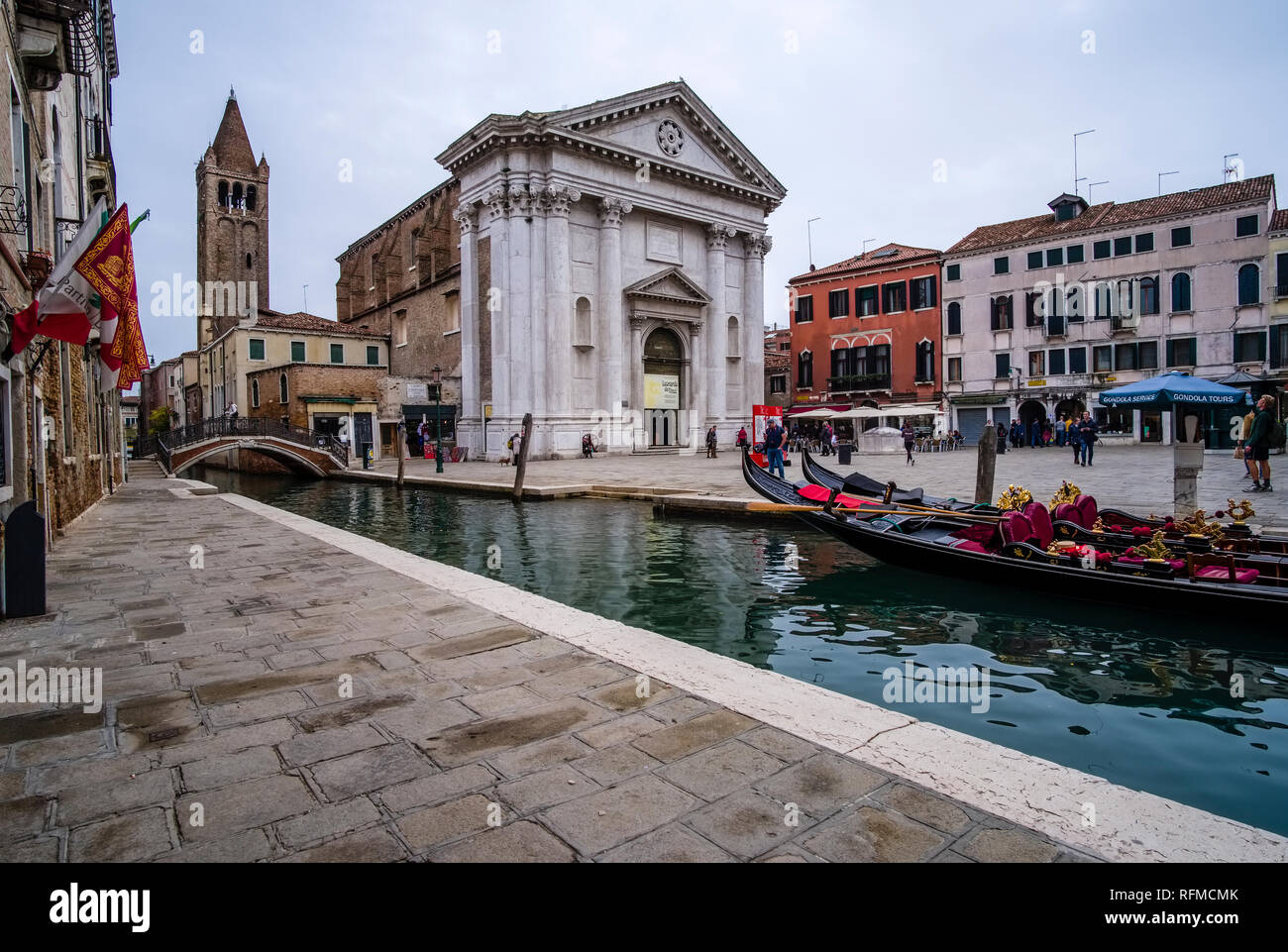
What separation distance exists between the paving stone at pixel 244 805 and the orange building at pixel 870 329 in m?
35.0

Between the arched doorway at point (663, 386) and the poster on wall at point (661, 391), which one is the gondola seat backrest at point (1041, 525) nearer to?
the arched doorway at point (663, 386)

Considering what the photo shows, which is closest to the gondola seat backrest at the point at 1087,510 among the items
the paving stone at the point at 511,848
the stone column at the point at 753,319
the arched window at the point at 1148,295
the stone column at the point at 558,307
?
the paving stone at the point at 511,848

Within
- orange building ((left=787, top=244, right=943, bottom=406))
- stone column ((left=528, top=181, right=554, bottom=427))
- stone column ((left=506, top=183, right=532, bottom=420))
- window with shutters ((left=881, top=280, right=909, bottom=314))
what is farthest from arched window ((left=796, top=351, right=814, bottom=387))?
stone column ((left=506, top=183, right=532, bottom=420))

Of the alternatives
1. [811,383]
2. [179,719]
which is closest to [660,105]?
[811,383]

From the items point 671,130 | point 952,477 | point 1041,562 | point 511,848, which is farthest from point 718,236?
point 511,848

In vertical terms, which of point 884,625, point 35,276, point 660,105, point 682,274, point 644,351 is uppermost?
point 660,105

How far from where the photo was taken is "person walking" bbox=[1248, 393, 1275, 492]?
11023 mm

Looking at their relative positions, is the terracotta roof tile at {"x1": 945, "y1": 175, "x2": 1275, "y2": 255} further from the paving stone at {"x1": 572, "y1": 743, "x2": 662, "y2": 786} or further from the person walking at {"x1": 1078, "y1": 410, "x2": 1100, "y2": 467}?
the paving stone at {"x1": 572, "y1": 743, "x2": 662, "y2": 786}

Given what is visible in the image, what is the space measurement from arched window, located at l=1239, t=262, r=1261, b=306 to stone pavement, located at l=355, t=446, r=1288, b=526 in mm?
11656

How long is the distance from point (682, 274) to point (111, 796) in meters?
28.9

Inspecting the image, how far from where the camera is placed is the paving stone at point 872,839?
204 centimetres

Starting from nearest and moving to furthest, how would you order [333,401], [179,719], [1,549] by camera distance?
[179,719], [1,549], [333,401]

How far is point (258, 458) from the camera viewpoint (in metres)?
31.7
